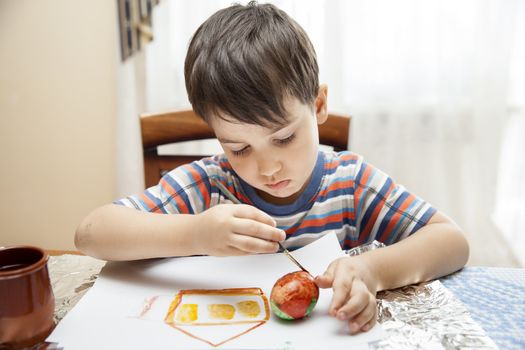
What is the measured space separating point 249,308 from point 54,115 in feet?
4.97

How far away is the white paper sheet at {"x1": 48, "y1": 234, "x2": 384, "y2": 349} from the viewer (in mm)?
506

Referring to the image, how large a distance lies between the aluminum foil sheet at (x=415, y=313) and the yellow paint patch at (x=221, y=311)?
17 cm

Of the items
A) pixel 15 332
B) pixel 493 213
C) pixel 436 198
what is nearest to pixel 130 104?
pixel 436 198

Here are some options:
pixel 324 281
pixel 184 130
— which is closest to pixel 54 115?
pixel 184 130

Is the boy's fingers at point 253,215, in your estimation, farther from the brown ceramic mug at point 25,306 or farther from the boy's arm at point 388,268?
the brown ceramic mug at point 25,306

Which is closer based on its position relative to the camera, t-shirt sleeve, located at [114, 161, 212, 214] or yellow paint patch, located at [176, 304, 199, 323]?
yellow paint patch, located at [176, 304, 199, 323]

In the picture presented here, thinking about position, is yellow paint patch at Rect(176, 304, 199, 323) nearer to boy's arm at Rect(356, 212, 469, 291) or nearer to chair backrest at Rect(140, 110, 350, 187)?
boy's arm at Rect(356, 212, 469, 291)

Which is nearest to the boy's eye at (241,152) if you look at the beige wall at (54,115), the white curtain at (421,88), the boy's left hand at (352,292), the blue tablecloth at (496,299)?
the boy's left hand at (352,292)

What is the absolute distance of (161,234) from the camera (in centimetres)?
67

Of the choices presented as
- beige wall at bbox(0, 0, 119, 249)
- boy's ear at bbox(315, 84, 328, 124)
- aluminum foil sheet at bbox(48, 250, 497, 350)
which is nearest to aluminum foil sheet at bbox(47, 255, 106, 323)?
aluminum foil sheet at bbox(48, 250, 497, 350)

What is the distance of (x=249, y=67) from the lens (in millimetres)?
665

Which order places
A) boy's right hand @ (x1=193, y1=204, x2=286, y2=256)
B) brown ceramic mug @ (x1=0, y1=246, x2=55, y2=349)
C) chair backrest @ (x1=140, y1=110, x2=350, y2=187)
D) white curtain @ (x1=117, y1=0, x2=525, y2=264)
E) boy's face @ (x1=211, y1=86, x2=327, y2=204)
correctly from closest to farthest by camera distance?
1. brown ceramic mug @ (x1=0, y1=246, x2=55, y2=349)
2. boy's right hand @ (x1=193, y1=204, x2=286, y2=256)
3. boy's face @ (x1=211, y1=86, x2=327, y2=204)
4. chair backrest @ (x1=140, y1=110, x2=350, y2=187)
5. white curtain @ (x1=117, y1=0, x2=525, y2=264)

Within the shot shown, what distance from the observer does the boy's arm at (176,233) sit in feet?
1.90

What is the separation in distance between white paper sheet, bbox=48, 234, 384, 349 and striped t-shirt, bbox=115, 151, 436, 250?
0.40 feet
